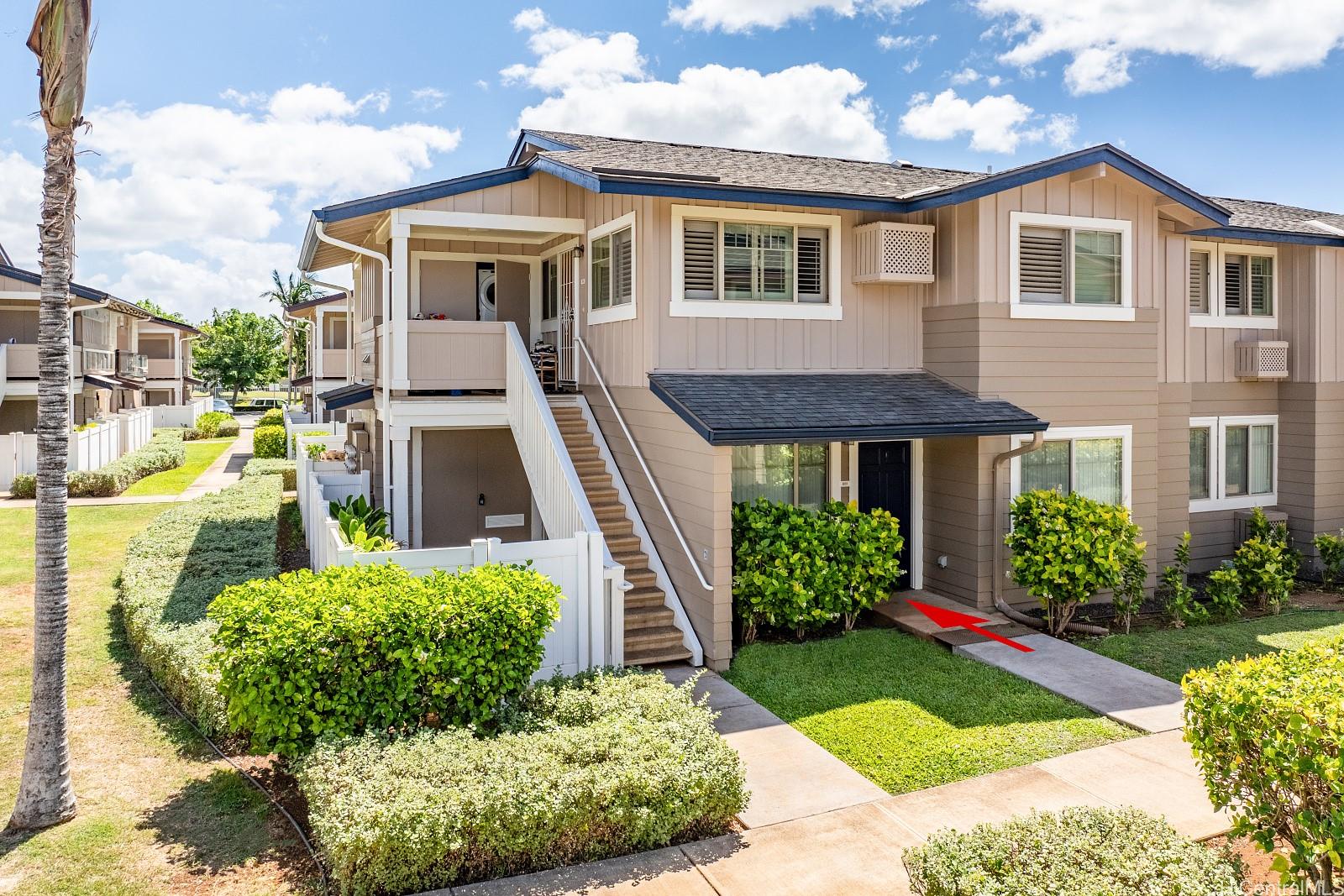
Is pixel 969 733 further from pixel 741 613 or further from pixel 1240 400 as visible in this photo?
pixel 1240 400

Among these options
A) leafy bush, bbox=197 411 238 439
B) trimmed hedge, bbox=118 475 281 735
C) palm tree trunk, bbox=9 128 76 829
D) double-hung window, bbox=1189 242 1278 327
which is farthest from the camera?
leafy bush, bbox=197 411 238 439

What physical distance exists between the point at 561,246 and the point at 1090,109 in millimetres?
10442

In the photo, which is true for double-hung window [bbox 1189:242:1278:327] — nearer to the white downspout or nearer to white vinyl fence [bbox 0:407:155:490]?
the white downspout

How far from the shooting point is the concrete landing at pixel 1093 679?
8.23 metres

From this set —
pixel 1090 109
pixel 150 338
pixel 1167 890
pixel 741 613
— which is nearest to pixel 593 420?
pixel 741 613

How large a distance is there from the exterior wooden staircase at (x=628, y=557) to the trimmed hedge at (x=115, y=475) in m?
13.4

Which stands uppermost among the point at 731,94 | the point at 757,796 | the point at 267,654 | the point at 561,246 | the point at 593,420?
the point at 731,94

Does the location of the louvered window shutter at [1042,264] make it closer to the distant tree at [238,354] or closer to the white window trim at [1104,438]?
the white window trim at [1104,438]

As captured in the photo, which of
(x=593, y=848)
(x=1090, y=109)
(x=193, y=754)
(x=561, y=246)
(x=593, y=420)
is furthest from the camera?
(x=1090, y=109)

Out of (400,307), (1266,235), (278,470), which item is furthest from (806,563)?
(278,470)

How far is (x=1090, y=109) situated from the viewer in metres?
17.3

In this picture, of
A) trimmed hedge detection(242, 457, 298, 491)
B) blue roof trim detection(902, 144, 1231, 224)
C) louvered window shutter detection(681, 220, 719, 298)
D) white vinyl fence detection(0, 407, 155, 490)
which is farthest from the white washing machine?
white vinyl fence detection(0, 407, 155, 490)

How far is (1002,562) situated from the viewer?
38.0 feet

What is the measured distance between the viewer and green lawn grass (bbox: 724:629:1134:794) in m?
7.31
